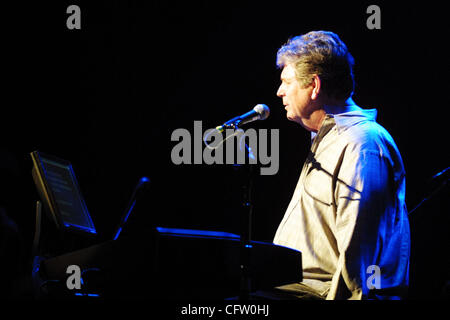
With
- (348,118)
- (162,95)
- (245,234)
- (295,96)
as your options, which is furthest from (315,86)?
(162,95)

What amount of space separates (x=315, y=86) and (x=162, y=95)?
176 centimetres

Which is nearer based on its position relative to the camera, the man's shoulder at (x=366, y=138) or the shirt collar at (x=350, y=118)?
the man's shoulder at (x=366, y=138)

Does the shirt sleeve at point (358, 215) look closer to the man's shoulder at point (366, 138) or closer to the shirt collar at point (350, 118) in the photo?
the man's shoulder at point (366, 138)

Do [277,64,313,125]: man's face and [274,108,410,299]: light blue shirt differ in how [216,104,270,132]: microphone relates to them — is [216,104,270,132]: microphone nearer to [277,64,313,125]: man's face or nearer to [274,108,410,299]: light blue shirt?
[274,108,410,299]: light blue shirt

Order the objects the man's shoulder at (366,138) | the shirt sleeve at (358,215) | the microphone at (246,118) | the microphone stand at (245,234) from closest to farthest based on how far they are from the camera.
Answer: the microphone stand at (245,234) < the shirt sleeve at (358,215) < the microphone at (246,118) < the man's shoulder at (366,138)

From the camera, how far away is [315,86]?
2.60 m

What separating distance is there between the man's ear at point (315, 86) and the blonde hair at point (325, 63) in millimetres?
16

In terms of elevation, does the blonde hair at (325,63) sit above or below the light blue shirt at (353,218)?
above

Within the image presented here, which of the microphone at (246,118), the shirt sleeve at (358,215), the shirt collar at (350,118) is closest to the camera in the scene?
the shirt sleeve at (358,215)

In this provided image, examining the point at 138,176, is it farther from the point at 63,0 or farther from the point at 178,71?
the point at 63,0

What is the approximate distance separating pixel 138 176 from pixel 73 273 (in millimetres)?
2225

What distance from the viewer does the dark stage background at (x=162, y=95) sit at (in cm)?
355

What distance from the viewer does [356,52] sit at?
138 inches

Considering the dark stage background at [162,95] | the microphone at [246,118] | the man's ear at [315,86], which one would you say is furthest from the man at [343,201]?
the dark stage background at [162,95]
